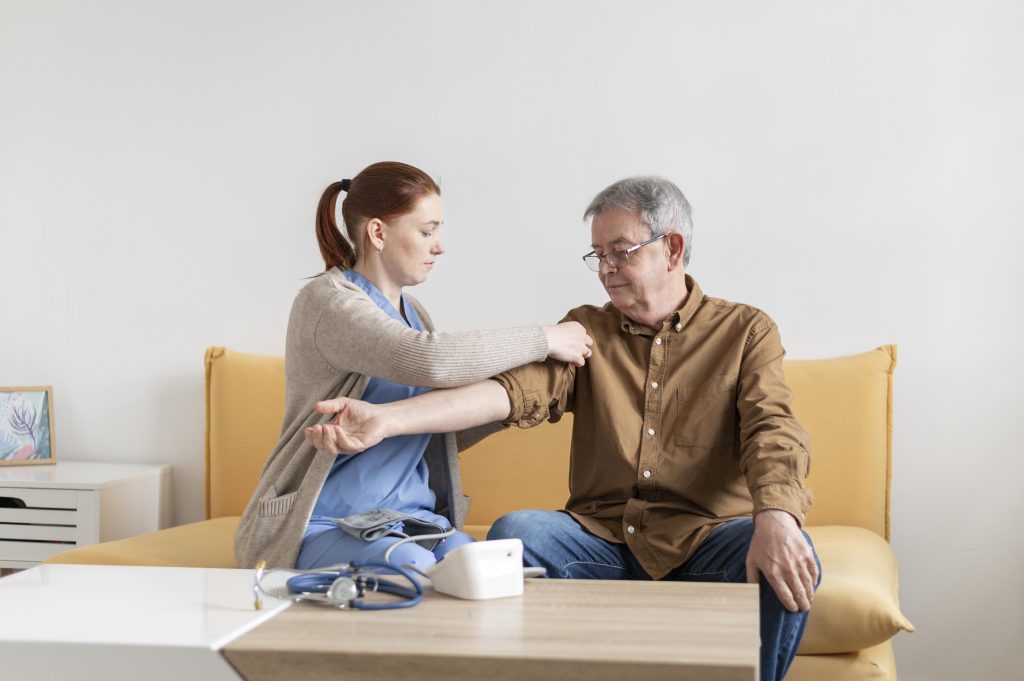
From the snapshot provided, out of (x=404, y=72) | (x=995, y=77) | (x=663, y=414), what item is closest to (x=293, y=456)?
(x=663, y=414)

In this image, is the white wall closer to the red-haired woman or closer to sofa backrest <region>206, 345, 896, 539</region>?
sofa backrest <region>206, 345, 896, 539</region>

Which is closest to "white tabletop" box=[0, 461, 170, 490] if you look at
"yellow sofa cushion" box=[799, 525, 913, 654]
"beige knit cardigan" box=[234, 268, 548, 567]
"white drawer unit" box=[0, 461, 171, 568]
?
"white drawer unit" box=[0, 461, 171, 568]

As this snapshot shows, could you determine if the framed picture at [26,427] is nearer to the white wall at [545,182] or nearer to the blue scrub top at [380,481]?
the white wall at [545,182]

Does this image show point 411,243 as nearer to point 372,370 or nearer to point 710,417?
point 372,370

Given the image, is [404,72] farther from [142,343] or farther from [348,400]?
[348,400]

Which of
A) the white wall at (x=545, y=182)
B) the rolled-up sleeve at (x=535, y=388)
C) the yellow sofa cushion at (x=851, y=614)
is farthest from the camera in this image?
the white wall at (x=545, y=182)

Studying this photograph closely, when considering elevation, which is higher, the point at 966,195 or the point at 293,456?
the point at 966,195

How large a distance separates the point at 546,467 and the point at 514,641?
154 cm

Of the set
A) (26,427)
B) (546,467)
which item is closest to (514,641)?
(546,467)

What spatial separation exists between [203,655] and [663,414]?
108cm

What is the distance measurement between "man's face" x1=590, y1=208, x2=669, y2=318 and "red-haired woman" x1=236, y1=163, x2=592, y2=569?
0.12 m

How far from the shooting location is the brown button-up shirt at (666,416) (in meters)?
1.86

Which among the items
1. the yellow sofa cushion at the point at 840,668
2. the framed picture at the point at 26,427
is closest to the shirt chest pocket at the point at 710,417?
the yellow sofa cushion at the point at 840,668

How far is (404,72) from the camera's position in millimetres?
2928
